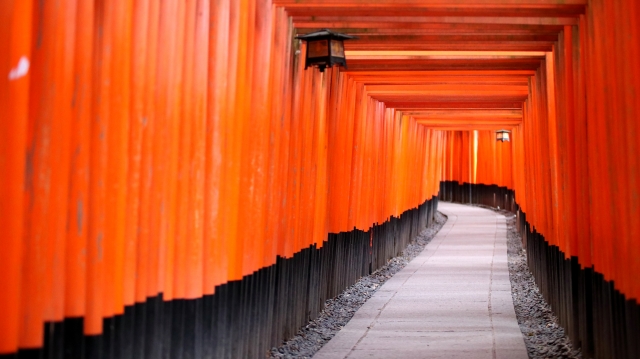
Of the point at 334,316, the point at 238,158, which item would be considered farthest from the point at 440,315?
the point at 238,158

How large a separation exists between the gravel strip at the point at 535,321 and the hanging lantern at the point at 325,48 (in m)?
3.59

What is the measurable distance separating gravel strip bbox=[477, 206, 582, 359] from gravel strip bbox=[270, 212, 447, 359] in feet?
7.29

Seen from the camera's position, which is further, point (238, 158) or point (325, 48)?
point (325, 48)

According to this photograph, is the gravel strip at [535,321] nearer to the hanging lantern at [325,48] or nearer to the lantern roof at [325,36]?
the hanging lantern at [325,48]

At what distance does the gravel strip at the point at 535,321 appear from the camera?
8852mm

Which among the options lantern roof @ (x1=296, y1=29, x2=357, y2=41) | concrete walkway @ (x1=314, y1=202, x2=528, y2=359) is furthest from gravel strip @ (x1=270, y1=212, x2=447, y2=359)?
lantern roof @ (x1=296, y1=29, x2=357, y2=41)

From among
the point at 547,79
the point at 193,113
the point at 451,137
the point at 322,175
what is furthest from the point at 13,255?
the point at 451,137

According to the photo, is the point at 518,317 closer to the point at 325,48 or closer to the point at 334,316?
the point at 334,316

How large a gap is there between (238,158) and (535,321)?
18.9ft

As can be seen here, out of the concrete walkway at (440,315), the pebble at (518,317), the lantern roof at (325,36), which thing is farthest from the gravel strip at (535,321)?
the lantern roof at (325,36)

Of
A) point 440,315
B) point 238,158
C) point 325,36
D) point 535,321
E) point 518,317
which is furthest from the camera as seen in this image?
point 518,317

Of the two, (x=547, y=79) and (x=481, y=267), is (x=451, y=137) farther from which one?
(x=547, y=79)

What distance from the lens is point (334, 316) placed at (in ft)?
36.6

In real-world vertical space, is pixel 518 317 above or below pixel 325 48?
below
